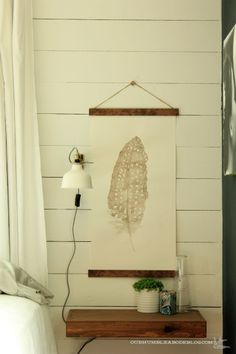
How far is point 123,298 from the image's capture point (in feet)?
8.89

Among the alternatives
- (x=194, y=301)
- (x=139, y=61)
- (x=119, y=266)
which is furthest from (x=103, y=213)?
(x=139, y=61)

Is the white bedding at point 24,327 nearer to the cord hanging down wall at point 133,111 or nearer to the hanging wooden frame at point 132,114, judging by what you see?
the hanging wooden frame at point 132,114

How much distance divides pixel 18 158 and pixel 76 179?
0.31 metres

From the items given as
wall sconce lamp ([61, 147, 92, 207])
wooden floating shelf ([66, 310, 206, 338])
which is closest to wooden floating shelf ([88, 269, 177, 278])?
wooden floating shelf ([66, 310, 206, 338])

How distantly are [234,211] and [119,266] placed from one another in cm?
66

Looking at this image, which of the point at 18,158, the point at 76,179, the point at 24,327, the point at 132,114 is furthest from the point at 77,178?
the point at 24,327

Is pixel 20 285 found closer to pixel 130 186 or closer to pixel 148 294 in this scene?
pixel 148 294

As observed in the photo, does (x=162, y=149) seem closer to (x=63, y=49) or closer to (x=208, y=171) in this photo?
(x=208, y=171)

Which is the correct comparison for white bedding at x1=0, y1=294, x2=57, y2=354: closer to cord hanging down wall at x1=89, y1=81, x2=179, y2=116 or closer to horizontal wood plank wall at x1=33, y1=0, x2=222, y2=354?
horizontal wood plank wall at x1=33, y1=0, x2=222, y2=354

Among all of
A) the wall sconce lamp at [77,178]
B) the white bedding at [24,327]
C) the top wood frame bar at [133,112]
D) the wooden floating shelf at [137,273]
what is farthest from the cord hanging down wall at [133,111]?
the white bedding at [24,327]

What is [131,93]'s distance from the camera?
→ 2.75 m

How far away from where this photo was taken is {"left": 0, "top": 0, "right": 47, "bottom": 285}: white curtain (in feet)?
8.45

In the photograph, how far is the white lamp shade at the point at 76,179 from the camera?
2.51 m

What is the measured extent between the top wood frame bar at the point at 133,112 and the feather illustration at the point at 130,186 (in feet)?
0.43
